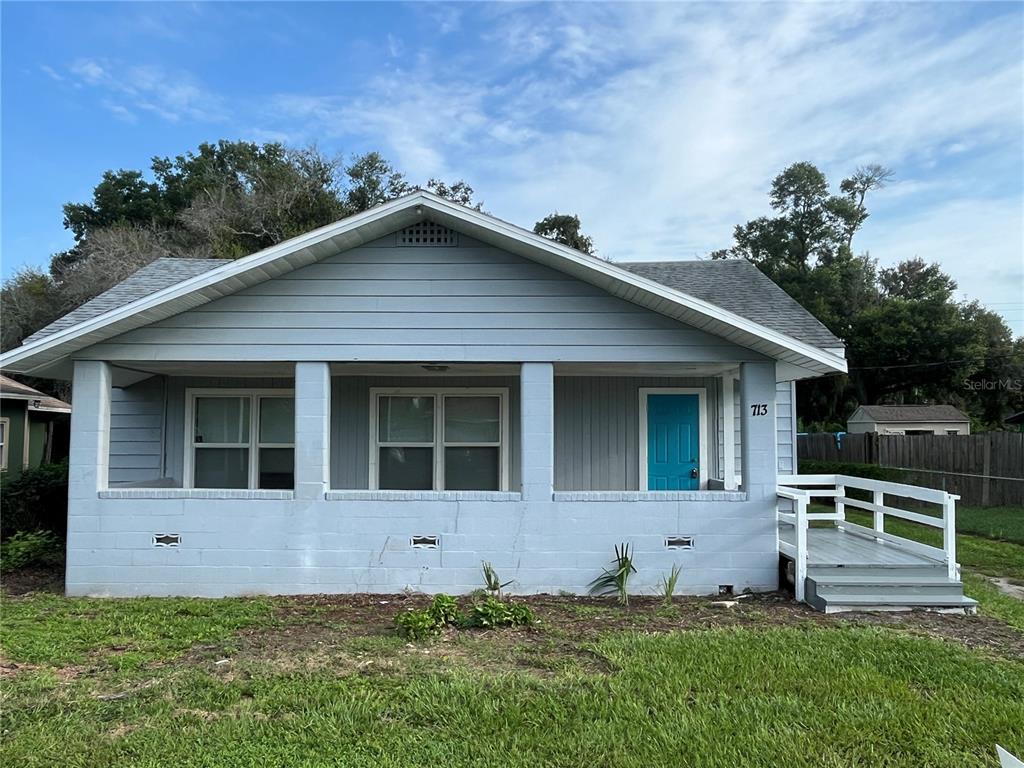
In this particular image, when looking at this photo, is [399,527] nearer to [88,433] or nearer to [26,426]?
[88,433]

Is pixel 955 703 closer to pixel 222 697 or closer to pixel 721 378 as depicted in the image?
pixel 222 697

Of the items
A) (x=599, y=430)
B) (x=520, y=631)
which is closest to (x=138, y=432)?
(x=599, y=430)

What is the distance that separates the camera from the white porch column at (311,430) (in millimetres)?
7723

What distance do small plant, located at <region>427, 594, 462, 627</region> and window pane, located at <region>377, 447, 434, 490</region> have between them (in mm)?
3660

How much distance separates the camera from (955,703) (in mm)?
4430

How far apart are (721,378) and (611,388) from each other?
64.1 inches

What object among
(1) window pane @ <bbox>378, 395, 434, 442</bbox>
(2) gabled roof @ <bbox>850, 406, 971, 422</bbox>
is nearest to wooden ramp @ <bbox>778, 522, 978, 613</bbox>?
(1) window pane @ <bbox>378, 395, 434, 442</bbox>

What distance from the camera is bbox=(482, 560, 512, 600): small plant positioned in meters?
7.35

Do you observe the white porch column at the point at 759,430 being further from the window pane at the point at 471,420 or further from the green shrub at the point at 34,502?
the green shrub at the point at 34,502

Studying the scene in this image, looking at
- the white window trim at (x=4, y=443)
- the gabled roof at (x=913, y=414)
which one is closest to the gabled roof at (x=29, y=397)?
the white window trim at (x=4, y=443)

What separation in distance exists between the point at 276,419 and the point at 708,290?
6617 mm

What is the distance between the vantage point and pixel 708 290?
1052cm

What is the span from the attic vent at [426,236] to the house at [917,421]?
29701 mm

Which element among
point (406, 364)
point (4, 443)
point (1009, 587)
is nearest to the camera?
point (406, 364)
